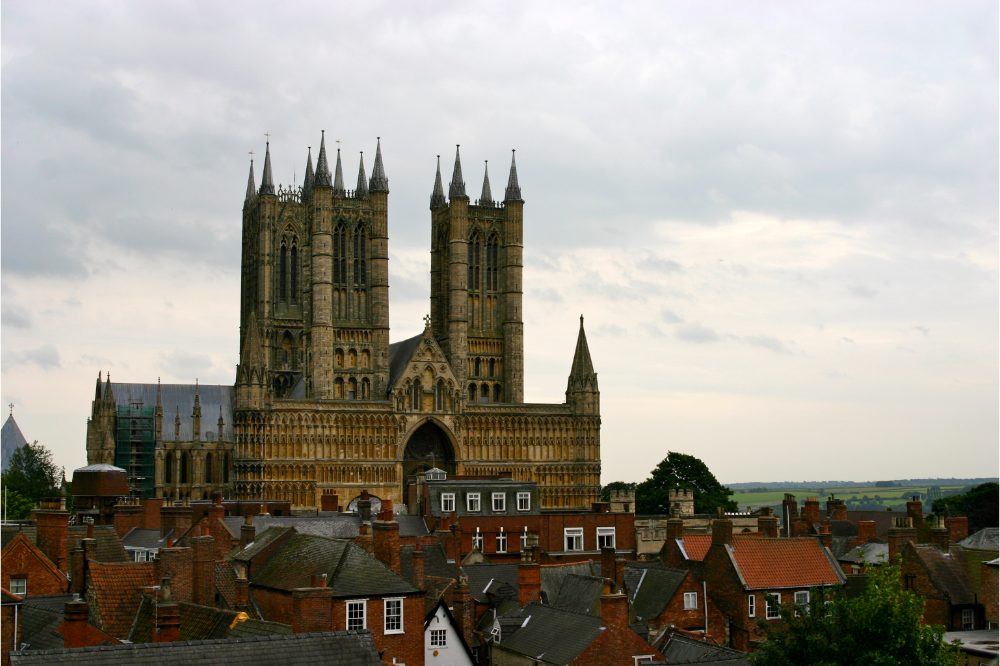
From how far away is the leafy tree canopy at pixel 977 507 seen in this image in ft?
282

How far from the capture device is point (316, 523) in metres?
55.1

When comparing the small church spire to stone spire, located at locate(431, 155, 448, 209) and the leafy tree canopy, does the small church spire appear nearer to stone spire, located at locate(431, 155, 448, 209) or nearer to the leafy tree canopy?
stone spire, located at locate(431, 155, 448, 209)

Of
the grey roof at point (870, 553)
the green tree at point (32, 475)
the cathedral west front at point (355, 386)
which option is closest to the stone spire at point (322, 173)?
the cathedral west front at point (355, 386)

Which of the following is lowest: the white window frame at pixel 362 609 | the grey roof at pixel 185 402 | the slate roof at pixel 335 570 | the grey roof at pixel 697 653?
the grey roof at pixel 697 653

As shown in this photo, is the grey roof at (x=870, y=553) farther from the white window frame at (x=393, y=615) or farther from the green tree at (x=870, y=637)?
the white window frame at (x=393, y=615)

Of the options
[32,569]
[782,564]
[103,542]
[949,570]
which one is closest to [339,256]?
[103,542]

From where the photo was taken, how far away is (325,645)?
24312 millimetres

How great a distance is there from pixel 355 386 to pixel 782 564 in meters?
72.9

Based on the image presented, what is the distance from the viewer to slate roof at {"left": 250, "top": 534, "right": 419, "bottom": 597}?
3203 cm

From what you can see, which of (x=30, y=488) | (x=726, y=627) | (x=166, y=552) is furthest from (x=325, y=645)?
(x=30, y=488)

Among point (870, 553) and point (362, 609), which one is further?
point (870, 553)

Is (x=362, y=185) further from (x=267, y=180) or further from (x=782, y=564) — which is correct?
(x=782, y=564)

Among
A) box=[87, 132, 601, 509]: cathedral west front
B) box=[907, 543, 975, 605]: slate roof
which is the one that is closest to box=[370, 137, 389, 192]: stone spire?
box=[87, 132, 601, 509]: cathedral west front

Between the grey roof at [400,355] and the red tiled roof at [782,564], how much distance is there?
70092 millimetres
